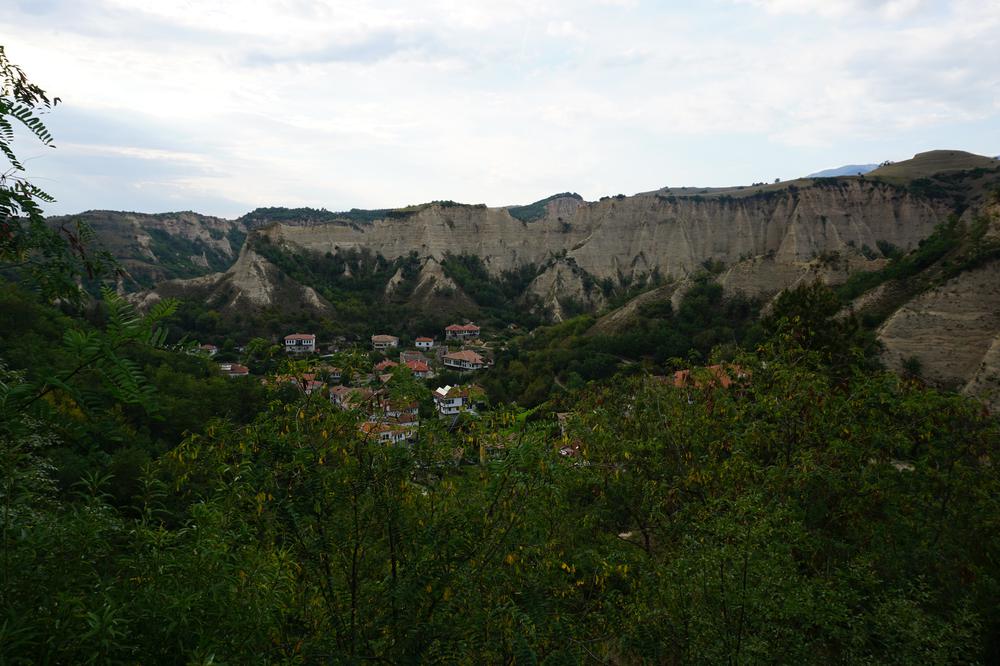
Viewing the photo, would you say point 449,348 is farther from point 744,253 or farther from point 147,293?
point 744,253

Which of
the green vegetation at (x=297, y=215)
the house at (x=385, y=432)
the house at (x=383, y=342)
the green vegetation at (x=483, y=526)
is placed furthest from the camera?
the green vegetation at (x=297, y=215)

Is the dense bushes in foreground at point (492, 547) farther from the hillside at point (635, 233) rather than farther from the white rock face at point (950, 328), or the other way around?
the hillside at point (635, 233)

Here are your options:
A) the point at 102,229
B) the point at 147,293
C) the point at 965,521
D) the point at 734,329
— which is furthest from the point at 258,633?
the point at 102,229

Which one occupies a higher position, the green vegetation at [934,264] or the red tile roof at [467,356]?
the green vegetation at [934,264]

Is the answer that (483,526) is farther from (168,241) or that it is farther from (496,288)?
(168,241)

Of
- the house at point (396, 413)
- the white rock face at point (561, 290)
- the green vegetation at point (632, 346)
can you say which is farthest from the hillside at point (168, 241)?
the house at point (396, 413)

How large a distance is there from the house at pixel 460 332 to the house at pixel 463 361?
11.3m

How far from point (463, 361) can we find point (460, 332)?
14.7 metres

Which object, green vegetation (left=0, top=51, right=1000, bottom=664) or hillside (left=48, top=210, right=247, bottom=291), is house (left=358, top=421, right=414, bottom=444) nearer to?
green vegetation (left=0, top=51, right=1000, bottom=664)

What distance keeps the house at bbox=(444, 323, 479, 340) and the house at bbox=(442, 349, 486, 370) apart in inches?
447

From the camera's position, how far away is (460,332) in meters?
64.6

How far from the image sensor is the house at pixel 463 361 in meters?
49.7

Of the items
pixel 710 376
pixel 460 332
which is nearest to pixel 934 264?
pixel 710 376

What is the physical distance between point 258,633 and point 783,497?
660 cm
